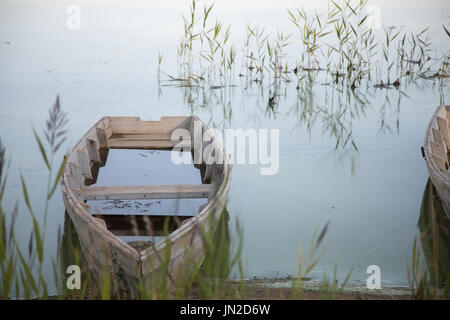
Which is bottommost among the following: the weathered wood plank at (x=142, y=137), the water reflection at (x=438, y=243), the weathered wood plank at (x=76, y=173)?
the water reflection at (x=438, y=243)

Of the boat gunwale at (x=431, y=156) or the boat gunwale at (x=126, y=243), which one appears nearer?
the boat gunwale at (x=126, y=243)

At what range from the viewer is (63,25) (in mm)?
14625

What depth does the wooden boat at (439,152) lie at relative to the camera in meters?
4.04

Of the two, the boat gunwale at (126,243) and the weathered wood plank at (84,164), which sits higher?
the weathered wood plank at (84,164)

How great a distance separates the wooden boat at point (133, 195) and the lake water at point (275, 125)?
1.05 ft

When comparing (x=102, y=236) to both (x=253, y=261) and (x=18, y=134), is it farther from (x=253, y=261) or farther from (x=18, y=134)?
(x=18, y=134)

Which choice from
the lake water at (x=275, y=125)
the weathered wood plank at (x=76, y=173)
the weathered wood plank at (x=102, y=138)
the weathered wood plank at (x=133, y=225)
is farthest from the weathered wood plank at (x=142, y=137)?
the weathered wood plank at (x=133, y=225)

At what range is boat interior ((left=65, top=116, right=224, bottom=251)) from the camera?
13.6 feet
